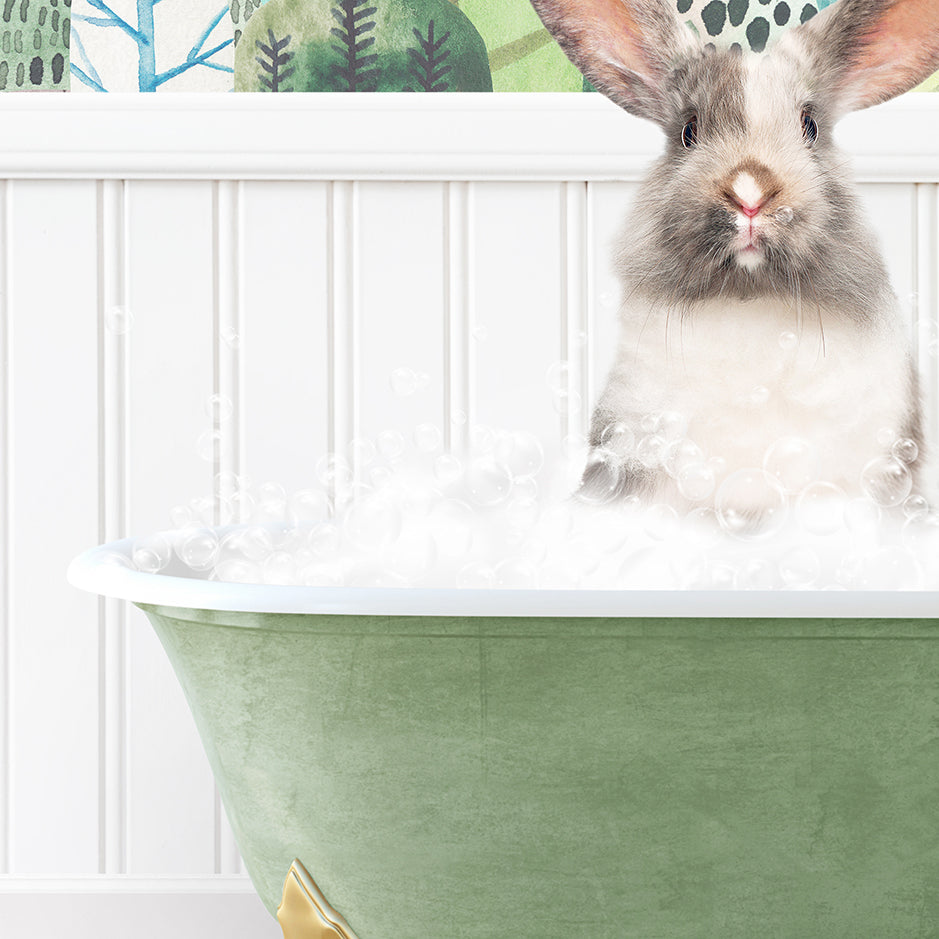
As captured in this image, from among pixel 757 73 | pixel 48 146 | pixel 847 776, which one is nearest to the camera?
pixel 847 776

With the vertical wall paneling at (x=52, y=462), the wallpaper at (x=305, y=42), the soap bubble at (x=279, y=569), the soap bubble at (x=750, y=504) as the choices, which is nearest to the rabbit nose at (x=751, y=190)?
the soap bubble at (x=750, y=504)

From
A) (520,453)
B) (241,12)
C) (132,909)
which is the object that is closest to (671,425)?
(520,453)

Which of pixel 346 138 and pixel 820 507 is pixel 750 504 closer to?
pixel 820 507

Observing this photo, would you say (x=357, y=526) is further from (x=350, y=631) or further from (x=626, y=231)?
(x=626, y=231)

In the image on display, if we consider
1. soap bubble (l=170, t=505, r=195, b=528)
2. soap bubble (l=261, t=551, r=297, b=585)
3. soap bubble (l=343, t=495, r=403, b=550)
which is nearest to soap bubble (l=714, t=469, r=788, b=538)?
soap bubble (l=343, t=495, r=403, b=550)

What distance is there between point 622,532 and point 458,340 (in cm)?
40

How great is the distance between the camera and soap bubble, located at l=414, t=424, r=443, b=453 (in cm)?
118

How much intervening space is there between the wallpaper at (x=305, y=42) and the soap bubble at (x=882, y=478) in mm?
612

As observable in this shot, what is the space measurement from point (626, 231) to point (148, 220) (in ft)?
2.09

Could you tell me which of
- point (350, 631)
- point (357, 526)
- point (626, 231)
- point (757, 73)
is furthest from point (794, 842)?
point (757, 73)

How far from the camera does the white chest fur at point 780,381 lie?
0.92m

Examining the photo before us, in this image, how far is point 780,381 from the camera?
92 cm

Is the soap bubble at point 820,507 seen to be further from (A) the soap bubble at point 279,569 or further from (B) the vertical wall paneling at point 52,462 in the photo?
(B) the vertical wall paneling at point 52,462

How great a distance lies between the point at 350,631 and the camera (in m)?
0.67
